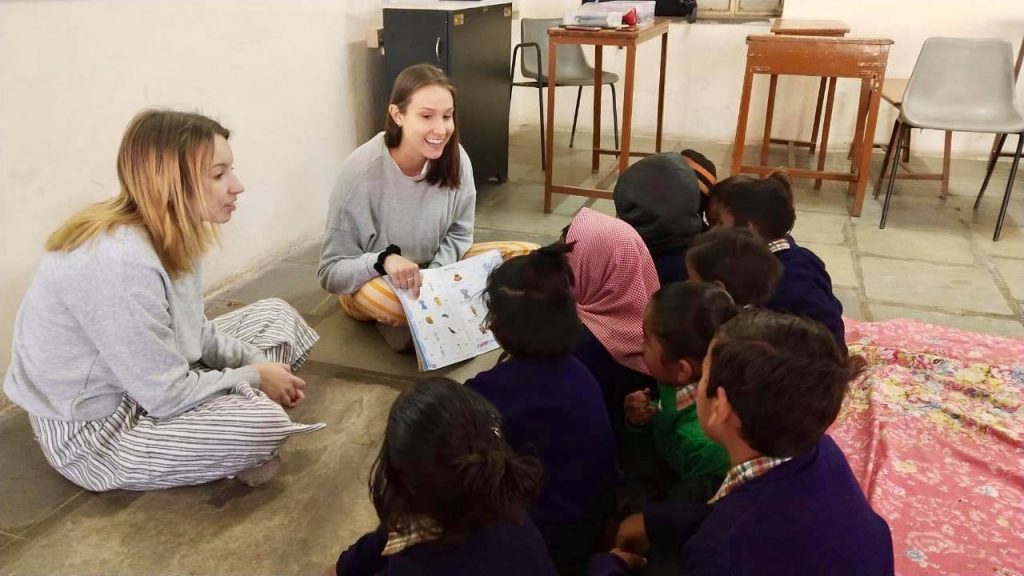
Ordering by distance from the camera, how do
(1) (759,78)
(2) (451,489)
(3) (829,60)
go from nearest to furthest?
(2) (451,489)
(3) (829,60)
(1) (759,78)

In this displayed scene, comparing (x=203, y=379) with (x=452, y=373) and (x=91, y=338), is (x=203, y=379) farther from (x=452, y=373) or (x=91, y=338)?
(x=452, y=373)

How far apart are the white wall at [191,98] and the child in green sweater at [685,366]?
1.72 m

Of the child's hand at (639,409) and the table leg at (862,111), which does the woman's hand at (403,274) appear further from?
the table leg at (862,111)

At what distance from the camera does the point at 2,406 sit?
208cm

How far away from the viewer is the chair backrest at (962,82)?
371 centimetres

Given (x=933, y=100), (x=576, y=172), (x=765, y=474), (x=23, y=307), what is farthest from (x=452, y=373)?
(x=933, y=100)

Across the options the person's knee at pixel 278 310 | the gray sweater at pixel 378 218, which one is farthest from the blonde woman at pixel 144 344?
the gray sweater at pixel 378 218

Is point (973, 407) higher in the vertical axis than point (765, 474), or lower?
lower

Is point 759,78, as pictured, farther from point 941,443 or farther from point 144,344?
point 144,344

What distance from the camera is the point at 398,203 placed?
245 cm

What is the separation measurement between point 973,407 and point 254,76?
267cm

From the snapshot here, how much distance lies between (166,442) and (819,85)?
15.5 feet

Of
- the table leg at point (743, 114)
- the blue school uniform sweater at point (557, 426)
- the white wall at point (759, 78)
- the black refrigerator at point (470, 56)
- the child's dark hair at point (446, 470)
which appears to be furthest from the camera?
the white wall at point (759, 78)

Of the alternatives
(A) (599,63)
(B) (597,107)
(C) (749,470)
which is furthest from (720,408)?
(B) (597,107)
